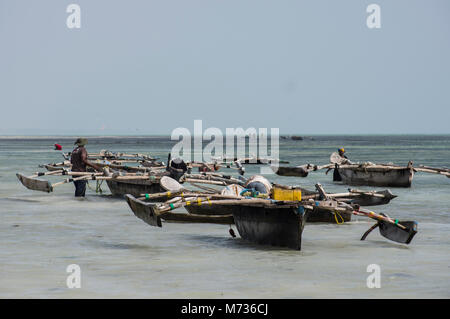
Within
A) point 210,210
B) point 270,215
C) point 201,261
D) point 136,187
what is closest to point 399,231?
point 270,215

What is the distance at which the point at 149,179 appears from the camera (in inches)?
901

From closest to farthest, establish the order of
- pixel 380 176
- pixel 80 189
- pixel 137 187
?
pixel 137 187
pixel 80 189
pixel 380 176

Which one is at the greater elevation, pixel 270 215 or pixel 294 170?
pixel 270 215

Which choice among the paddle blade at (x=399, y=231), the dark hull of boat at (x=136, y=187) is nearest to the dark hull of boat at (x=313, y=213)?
the paddle blade at (x=399, y=231)

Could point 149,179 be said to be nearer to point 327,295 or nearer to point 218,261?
point 218,261

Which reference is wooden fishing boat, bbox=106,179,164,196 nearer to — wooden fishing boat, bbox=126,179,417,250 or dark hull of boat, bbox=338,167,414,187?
wooden fishing boat, bbox=126,179,417,250

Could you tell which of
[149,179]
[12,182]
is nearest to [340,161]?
[149,179]

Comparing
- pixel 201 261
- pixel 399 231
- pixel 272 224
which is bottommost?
pixel 201 261

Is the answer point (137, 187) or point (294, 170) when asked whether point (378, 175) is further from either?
point (137, 187)

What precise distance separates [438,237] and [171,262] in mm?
6557

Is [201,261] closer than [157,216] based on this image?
Yes

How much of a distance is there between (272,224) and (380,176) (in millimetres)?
18248

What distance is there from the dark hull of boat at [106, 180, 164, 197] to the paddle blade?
901 centimetres

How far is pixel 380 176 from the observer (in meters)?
31.0
